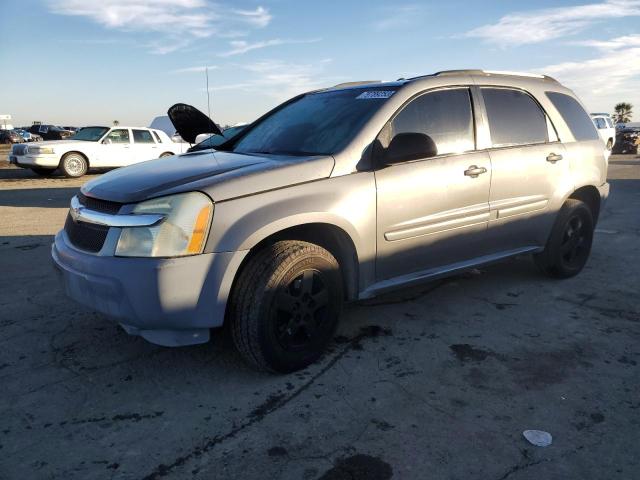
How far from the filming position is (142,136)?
15.6m

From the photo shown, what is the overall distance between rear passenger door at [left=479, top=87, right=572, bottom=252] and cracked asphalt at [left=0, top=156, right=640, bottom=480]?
23.9 inches

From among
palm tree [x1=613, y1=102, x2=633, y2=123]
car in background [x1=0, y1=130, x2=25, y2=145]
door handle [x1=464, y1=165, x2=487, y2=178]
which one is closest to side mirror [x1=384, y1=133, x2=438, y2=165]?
door handle [x1=464, y1=165, x2=487, y2=178]

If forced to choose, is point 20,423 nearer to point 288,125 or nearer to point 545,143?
point 288,125

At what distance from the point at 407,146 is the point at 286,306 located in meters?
1.25

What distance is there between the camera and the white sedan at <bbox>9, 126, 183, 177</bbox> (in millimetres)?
13797

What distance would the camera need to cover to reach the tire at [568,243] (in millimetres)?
4492

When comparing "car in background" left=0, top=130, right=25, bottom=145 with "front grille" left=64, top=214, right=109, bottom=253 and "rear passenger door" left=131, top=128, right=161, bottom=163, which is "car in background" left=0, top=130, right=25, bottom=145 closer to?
"rear passenger door" left=131, top=128, right=161, bottom=163

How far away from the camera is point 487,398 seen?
2.70 meters

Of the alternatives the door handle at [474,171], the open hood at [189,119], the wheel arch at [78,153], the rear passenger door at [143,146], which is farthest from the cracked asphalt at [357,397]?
the rear passenger door at [143,146]

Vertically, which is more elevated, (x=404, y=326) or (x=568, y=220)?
(x=568, y=220)

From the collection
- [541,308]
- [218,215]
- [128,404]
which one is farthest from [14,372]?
[541,308]

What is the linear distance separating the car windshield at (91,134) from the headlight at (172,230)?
44.4 feet

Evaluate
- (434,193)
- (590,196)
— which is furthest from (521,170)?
(590,196)

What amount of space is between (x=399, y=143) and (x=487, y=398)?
1.57m
